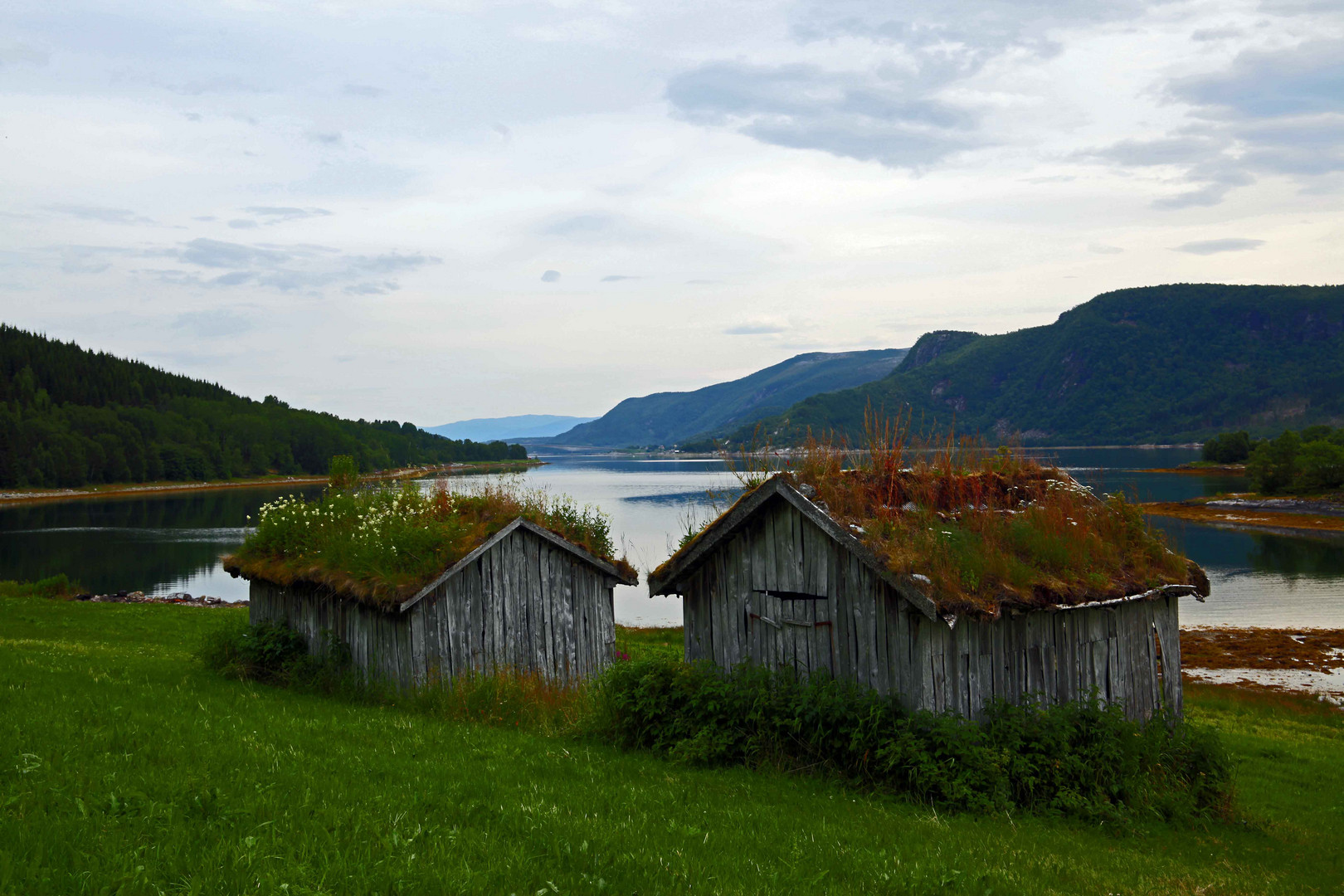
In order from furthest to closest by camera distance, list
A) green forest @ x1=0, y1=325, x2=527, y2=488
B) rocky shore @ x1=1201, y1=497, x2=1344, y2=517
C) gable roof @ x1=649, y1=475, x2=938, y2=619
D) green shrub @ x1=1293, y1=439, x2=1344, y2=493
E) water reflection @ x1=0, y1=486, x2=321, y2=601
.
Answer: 1. green forest @ x1=0, y1=325, x2=527, y2=488
2. green shrub @ x1=1293, y1=439, x2=1344, y2=493
3. rocky shore @ x1=1201, y1=497, x2=1344, y2=517
4. water reflection @ x1=0, y1=486, x2=321, y2=601
5. gable roof @ x1=649, y1=475, x2=938, y2=619

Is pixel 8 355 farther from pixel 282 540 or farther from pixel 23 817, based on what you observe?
pixel 23 817

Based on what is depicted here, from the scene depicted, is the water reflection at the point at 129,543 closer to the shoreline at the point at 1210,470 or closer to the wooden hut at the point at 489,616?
the wooden hut at the point at 489,616

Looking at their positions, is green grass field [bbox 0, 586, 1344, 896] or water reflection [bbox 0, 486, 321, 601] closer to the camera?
green grass field [bbox 0, 586, 1344, 896]

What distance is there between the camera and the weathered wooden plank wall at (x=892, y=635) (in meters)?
10.9

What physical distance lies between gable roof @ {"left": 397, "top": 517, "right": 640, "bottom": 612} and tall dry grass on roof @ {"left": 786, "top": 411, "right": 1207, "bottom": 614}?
6.14m

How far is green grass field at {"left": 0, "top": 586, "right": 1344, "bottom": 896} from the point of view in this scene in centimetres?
610

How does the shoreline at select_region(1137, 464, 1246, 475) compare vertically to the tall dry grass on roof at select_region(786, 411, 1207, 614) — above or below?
below

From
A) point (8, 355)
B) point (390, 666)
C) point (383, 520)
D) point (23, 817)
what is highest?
point (8, 355)

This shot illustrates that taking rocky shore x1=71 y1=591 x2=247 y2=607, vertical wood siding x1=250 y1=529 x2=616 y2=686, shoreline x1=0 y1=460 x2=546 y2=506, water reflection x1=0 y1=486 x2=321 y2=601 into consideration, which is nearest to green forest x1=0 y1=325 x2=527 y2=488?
shoreline x1=0 y1=460 x2=546 y2=506

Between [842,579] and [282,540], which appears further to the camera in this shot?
[282,540]

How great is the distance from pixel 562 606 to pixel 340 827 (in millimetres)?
10702

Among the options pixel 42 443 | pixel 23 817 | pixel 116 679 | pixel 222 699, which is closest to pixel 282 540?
pixel 116 679

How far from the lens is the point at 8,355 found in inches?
6585

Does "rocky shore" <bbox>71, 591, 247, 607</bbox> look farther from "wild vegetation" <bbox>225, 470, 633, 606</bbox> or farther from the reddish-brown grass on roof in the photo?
the reddish-brown grass on roof
